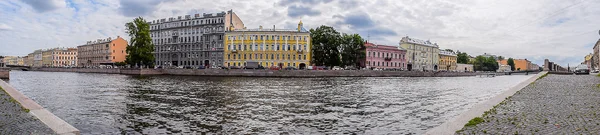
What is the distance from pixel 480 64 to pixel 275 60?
11215 cm

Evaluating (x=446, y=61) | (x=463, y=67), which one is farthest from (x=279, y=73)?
(x=463, y=67)

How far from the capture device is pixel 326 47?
9519 cm

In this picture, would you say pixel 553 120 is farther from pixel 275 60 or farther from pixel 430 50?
pixel 430 50

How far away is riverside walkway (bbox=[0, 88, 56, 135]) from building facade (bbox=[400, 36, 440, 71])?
116767 millimetres

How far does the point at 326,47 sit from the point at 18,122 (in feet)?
285

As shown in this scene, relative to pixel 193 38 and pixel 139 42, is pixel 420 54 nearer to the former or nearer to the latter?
pixel 193 38

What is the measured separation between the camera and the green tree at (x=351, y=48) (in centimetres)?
9694

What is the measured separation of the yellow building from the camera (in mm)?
89938

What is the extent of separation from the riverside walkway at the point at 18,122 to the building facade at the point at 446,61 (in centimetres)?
14391

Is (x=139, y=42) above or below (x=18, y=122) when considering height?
above

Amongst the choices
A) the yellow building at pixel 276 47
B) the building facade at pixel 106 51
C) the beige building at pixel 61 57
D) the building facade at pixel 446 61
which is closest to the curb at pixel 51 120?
the yellow building at pixel 276 47

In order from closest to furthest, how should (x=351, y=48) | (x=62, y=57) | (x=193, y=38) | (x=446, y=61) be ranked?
1. (x=351, y=48)
2. (x=193, y=38)
3. (x=446, y=61)
4. (x=62, y=57)

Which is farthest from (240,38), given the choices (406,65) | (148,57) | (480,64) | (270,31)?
(480,64)

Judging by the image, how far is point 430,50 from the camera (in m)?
132
